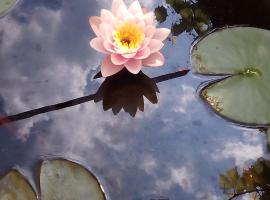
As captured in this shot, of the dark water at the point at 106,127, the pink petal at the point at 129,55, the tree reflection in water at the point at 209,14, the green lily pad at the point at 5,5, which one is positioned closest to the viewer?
the dark water at the point at 106,127

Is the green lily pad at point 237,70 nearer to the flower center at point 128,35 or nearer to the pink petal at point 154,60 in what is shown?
the pink petal at point 154,60

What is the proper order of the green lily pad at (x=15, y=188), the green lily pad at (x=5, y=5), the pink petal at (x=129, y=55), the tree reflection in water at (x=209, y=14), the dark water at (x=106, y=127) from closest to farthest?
the green lily pad at (x=15, y=188) < the dark water at (x=106, y=127) < the pink petal at (x=129, y=55) < the green lily pad at (x=5, y=5) < the tree reflection in water at (x=209, y=14)


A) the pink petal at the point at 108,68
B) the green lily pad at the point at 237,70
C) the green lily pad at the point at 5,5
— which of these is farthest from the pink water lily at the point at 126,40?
the green lily pad at the point at 5,5

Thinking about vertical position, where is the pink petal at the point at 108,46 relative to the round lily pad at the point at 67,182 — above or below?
above

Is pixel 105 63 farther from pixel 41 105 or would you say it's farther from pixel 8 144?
pixel 8 144

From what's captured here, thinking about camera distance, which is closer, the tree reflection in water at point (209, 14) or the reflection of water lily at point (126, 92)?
the reflection of water lily at point (126, 92)

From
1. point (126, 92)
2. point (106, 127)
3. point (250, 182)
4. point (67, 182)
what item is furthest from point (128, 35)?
point (250, 182)

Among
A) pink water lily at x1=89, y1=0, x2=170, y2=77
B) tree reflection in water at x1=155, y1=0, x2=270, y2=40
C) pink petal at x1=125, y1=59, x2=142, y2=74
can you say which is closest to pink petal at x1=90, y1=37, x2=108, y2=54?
pink water lily at x1=89, y1=0, x2=170, y2=77

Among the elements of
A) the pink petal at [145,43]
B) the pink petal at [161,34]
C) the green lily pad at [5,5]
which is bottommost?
the pink petal at [145,43]
